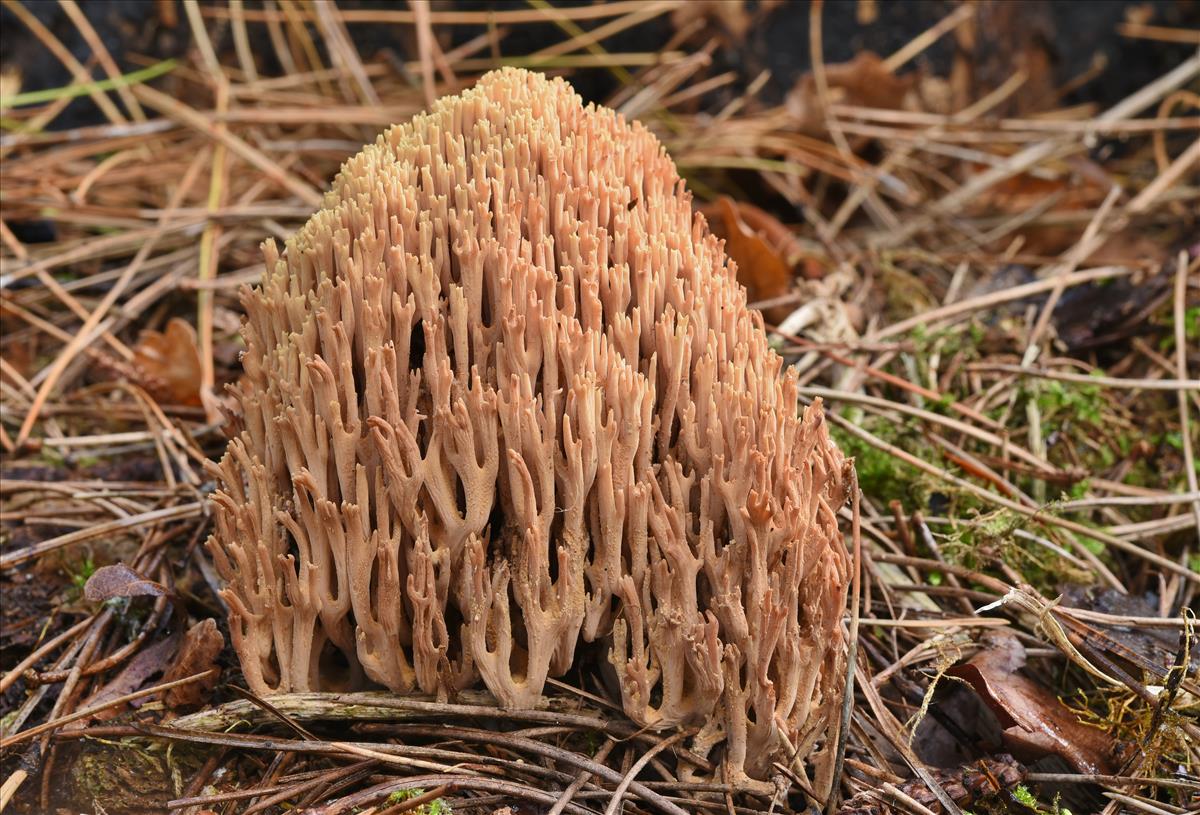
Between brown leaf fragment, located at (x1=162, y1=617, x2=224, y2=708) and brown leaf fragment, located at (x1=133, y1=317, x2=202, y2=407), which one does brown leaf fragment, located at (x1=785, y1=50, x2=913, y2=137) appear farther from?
brown leaf fragment, located at (x1=162, y1=617, x2=224, y2=708)

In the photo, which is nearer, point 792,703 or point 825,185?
point 792,703

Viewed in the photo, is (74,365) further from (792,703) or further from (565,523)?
(792,703)

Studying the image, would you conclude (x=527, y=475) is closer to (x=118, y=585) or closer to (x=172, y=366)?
(x=118, y=585)

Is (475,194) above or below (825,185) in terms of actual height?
above

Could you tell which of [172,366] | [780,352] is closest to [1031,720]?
[780,352]

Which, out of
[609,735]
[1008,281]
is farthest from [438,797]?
[1008,281]

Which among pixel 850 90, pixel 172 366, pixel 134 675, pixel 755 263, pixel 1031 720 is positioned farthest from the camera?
pixel 850 90

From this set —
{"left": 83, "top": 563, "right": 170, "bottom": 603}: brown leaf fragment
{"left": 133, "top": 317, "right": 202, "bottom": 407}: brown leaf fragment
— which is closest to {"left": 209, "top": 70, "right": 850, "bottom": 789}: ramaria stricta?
{"left": 83, "top": 563, "right": 170, "bottom": 603}: brown leaf fragment
